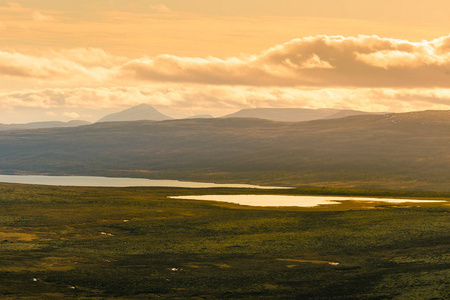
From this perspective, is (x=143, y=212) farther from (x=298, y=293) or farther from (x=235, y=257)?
(x=298, y=293)

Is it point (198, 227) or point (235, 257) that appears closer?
point (235, 257)

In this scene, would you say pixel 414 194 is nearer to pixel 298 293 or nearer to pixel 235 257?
pixel 235 257

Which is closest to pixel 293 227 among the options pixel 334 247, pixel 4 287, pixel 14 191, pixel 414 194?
pixel 334 247

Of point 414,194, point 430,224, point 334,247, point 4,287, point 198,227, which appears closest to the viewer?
point 4,287

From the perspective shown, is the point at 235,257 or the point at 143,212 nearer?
the point at 235,257

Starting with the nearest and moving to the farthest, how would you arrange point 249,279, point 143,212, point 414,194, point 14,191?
point 249,279, point 143,212, point 14,191, point 414,194

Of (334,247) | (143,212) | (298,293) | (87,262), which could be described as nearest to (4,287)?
(87,262)
